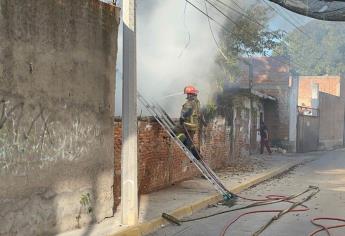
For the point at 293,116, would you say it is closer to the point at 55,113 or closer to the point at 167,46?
the point at 167,46

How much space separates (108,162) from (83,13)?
234 cm

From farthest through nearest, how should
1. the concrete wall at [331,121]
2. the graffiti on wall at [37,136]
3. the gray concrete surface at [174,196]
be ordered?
1. the concrete wall at [331,121]
2. the gray concrete surface at [174,196]
3. the graffiti on wall at [37,136]

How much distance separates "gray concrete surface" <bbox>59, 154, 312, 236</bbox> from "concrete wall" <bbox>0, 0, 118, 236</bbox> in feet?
0.92

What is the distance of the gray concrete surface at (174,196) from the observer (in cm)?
779

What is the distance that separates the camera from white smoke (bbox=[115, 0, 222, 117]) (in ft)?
46.3

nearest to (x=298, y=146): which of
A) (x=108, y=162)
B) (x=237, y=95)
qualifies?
(x=237, y=95)

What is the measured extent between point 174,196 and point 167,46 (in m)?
4.86

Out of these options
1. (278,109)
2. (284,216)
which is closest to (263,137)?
(278,109)

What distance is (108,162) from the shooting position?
8461 mm

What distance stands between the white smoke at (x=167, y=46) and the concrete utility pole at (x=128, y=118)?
5891 millimetres

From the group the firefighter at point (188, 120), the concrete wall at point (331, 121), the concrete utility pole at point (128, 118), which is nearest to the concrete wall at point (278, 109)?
the concrete wall at point (331, 121)

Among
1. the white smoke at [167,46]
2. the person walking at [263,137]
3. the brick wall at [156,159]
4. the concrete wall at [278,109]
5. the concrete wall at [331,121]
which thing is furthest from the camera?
the concrete wall at [331,121]

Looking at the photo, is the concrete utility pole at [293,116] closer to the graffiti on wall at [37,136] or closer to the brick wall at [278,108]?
the brick wall at [278,108]

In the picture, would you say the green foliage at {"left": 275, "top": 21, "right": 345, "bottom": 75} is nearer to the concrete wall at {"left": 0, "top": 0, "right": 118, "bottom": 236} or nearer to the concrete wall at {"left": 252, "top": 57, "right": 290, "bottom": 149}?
the concrete wall at {"left": 252, "top": 57, "right": 290, "bottom": 149}
